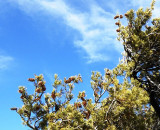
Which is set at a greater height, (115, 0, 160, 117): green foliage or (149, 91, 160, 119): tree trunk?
(115, 0, 160, 117): green foliage

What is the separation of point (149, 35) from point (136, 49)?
4.50ft

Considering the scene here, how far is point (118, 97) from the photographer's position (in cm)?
603

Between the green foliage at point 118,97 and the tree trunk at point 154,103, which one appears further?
the tree trunk at point 154,103

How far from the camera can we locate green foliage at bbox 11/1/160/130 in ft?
19.9

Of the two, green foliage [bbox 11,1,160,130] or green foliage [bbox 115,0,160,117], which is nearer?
green foliage [bbox 11,1,160,130]

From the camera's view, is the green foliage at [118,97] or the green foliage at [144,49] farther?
the green foliage at [144,49]

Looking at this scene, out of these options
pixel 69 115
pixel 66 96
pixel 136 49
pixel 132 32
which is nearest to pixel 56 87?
pixel 66 96

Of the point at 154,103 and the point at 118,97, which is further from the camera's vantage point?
the point at 154,103

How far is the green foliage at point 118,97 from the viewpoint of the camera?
607cm

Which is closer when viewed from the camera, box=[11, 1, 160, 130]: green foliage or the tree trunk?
box=[11, 1, 160, 130]: green foliage

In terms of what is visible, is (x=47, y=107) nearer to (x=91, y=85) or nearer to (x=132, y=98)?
(x=91, y=85)

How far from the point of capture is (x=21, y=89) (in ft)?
24.1

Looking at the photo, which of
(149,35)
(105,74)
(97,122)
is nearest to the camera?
(97,122)

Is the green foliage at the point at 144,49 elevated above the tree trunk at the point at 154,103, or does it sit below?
above
